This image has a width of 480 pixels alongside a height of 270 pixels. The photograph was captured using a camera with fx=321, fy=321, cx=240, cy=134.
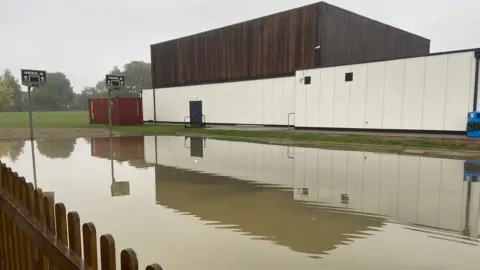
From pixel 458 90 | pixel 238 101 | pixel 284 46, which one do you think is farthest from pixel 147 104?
pixel 458 90

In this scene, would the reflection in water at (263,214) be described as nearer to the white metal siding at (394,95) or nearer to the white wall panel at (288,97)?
the white metal siding at (394,95)

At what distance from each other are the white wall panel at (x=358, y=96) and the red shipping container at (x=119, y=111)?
2558 cm

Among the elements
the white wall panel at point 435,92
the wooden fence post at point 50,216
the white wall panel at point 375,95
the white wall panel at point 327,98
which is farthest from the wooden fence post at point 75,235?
the white wall panel at point 327,98

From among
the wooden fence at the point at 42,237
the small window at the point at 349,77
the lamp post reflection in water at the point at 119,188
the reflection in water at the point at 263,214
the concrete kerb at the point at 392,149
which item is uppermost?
the small window at the point at 349,77

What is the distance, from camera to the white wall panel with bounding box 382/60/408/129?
17688 mm

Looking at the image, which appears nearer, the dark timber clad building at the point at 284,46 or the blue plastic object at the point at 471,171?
the blue plastic object at the point at 471,171

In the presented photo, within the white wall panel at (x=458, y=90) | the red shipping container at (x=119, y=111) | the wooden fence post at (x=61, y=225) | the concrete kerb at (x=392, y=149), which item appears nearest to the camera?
the wooden fence post at (x=61, y=225)

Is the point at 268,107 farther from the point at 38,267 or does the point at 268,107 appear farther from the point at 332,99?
the point at 38,267

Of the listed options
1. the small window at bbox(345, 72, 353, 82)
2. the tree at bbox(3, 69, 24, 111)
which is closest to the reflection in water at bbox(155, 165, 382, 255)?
the small window at bbox(345, 72, 353, 82)

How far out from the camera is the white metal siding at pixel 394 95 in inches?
624

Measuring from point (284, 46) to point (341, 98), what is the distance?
8403 millimetres

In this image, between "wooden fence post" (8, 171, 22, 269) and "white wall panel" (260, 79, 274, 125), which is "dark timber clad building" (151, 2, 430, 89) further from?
"wooden fence post" (8, 171, 22, 269)

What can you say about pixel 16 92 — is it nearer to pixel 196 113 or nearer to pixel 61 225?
pixel 196 113

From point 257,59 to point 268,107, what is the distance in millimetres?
4731
